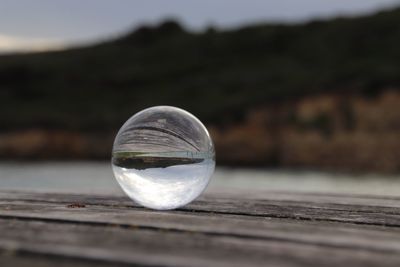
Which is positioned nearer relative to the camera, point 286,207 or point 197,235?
point 197,235

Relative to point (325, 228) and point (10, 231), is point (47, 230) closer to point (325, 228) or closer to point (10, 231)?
point (10, 231)

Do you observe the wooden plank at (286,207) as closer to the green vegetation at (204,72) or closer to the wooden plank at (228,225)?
the wooden plank at (228,225)

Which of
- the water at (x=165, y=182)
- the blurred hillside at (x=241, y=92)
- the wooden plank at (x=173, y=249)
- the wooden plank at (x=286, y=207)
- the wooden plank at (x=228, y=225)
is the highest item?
the blurred hillside at (x=241, y=92)

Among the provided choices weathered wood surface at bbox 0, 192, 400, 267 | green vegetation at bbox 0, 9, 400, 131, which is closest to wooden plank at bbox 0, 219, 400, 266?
weathered wood surface at bbox 0, 192, 400, 267

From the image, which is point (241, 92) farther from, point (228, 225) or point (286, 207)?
point (228, 225)

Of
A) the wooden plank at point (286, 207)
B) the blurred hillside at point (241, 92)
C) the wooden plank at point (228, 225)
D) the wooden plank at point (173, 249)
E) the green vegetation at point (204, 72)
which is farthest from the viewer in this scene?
the green vegetation at point (204, 72)

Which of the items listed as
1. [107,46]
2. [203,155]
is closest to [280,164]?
[203,155]

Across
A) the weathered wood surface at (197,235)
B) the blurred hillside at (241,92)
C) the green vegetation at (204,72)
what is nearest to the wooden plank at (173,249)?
the weathered wood surface at (197,235)

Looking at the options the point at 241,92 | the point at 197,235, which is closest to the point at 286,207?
the point at 197,235
